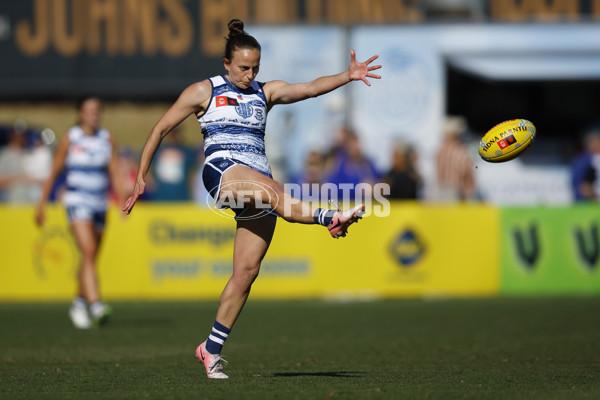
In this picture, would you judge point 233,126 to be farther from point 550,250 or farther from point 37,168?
point 37,168

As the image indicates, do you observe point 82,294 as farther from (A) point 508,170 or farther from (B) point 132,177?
(A) point 508,170

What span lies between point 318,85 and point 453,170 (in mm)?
10006

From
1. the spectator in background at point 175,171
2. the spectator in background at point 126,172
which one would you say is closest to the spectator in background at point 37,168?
the spectator in background at point 126,172

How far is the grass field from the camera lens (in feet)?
22.0

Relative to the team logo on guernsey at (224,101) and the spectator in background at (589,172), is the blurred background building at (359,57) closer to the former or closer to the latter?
the spectator in background at (589,172)

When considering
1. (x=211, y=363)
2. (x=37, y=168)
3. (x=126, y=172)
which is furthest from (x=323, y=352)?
(x=37, y=168)

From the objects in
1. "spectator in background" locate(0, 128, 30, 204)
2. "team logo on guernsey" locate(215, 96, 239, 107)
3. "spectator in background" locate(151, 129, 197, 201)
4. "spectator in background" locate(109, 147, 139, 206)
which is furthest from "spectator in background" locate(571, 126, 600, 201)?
"team logo on guernsey" locate(215, 96, 239, 107)

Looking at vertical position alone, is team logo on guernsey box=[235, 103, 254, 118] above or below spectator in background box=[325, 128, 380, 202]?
above

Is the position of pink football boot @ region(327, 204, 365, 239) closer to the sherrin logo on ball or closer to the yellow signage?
the sherrin logo on ball

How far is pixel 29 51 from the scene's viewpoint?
22156 mm

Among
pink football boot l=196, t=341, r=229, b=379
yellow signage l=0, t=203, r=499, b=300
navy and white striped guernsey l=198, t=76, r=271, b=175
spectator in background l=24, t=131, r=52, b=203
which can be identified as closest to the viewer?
navy and white striped guernsey l=198, t=76, r=271, b=175

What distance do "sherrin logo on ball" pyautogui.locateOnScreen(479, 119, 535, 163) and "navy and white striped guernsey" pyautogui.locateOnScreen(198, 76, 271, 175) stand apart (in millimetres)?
1843

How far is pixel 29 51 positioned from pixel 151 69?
100 inches

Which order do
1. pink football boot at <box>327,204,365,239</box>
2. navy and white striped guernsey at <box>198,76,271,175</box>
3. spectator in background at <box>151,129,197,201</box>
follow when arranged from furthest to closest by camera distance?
spectator in background at <box>151,129,197,201</box> → navy and white striped guernsey at <box>198,76,271,175</box> → pink football boot at <box>327,204,365,239</box>
